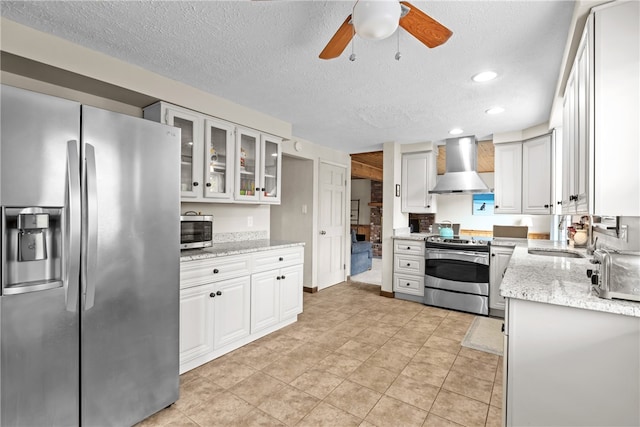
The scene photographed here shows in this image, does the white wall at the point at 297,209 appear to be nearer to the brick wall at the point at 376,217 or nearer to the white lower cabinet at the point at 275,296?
the white lower cabinet at the point at 275,296

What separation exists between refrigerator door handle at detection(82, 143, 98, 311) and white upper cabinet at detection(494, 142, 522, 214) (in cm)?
425

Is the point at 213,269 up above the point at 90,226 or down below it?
below

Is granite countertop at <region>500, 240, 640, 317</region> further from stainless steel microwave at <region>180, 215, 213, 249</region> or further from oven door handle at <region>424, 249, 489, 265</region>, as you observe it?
stainless steel microwave at <region>180, 215, 213, 249</region>

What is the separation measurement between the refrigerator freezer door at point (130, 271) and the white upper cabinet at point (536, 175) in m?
3.88

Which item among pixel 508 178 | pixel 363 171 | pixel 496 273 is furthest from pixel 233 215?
pixel 363 171

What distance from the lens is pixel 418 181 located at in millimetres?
4680

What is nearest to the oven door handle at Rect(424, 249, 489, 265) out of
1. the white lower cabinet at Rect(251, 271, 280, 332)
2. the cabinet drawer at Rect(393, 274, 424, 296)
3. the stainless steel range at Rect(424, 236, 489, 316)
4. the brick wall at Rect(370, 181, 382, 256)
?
the stainless steel range at Rect(424, 236, 489, 316)

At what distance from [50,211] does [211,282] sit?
1.24 meters

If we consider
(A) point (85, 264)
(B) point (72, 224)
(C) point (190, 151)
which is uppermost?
(C) point (190, 151)

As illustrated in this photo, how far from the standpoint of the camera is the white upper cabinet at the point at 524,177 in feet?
11.8

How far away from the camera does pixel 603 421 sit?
4.10 ft

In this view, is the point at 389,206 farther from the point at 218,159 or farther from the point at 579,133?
the point at 579,133

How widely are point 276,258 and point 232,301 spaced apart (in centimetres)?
64

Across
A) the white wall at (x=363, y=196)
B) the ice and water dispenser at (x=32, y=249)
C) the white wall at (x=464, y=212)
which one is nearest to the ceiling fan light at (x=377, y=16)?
the ice and water dispenser at (x=32, y=249)
